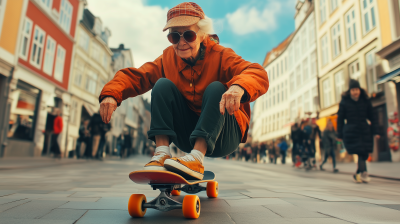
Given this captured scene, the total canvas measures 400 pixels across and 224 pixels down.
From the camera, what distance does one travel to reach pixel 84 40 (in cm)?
2506

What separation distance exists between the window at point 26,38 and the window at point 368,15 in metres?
18.5

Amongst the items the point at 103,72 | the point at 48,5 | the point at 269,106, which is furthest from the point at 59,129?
the point at 269,106

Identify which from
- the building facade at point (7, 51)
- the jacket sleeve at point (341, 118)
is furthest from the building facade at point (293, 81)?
the building facade at point (7, 51)

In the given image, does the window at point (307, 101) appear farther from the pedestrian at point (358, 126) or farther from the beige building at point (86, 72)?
the pedestrian at point (358, 126)

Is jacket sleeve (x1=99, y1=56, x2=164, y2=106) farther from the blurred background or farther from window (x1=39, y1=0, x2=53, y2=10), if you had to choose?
window (x1=39, y1=0, x2=53, y2=10)

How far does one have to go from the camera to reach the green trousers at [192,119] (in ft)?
7.16

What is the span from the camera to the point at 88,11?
30.0 m

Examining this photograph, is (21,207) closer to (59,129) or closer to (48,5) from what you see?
(59,129)

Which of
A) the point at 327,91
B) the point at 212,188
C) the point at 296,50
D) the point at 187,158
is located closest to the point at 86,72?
the point at 327,91

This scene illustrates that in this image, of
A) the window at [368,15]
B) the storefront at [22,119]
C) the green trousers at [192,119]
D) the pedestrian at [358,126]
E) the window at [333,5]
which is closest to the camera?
the green trousers at [192,119]

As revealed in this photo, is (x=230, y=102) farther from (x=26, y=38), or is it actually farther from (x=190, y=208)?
(x=26, y=38)

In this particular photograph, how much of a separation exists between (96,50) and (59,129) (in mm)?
19172

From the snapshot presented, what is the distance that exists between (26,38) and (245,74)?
16.1 meters

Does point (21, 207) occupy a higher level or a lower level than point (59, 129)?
lower
